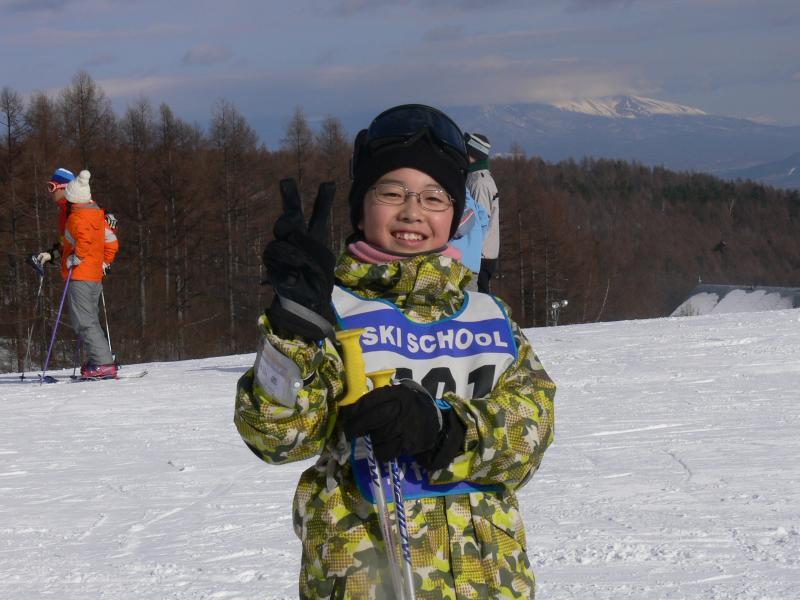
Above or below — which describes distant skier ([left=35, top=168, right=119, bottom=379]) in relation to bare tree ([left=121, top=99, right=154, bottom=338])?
above

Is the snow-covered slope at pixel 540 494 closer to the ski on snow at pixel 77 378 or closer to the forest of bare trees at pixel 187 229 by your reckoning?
the ski on snow at pixel 77 378

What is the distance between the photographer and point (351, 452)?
1763 mm

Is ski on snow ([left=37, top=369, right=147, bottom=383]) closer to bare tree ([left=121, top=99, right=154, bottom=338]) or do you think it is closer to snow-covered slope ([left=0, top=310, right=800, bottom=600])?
snow-covered slope ([left=0, top=310, right=800, bottom=600])

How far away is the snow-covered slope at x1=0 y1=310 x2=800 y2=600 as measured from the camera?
3.77m

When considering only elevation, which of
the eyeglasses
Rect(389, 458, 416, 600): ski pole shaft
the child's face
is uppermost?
the eyeglasses

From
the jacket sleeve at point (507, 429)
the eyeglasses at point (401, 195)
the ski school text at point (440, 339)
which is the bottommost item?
the jacket sleeve at point (507, 429)

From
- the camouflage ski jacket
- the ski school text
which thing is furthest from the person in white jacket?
the camouflage ski jacket

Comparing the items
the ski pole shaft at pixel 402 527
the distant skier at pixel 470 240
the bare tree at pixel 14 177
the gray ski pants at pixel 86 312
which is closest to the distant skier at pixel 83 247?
the gray ski pants at pixel 86 312

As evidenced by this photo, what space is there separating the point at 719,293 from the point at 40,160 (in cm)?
4938

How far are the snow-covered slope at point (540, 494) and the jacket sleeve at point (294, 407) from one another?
81.9 inches

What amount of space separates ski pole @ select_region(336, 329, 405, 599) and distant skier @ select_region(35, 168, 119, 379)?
27.2 feet

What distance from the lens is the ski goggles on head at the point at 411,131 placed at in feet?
6.29

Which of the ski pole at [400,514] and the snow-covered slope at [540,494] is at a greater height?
the ski pole at [400,514]

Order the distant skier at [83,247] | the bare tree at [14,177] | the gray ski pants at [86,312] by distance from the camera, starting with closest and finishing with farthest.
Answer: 1. the distant skier at [83,247]
2. the gray ski pants at [86,312]
3. the bare tree at [14,177]
